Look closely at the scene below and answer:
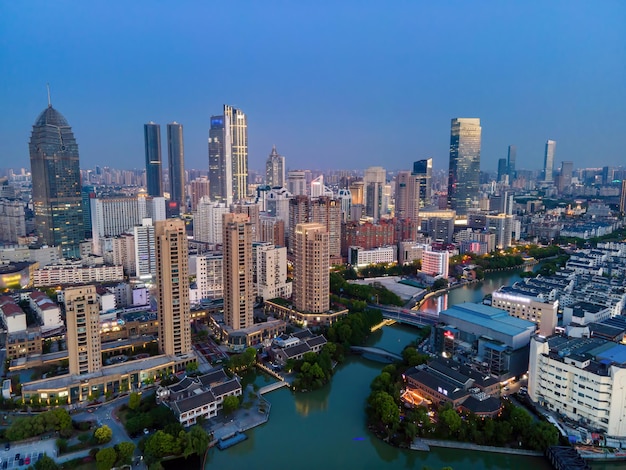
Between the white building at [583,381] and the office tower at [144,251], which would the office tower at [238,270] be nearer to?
the office tower at [144,251]

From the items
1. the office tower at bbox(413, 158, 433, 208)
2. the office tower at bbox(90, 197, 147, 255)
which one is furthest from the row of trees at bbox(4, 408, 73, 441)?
the office tower at bbox(413, 158, 433, 208)

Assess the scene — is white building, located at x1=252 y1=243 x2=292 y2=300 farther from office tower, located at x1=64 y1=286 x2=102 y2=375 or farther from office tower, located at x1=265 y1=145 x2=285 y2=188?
office tower, located at x1=265 y1=145 x2=285 y2=188

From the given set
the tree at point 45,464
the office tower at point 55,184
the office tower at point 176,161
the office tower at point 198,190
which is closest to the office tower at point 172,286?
the tree at point 45,464

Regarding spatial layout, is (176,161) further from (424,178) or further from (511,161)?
(511,161)

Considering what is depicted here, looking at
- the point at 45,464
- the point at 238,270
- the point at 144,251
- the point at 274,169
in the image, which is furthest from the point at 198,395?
the point at 274,169

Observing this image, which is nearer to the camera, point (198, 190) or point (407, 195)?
point (407, 195)
